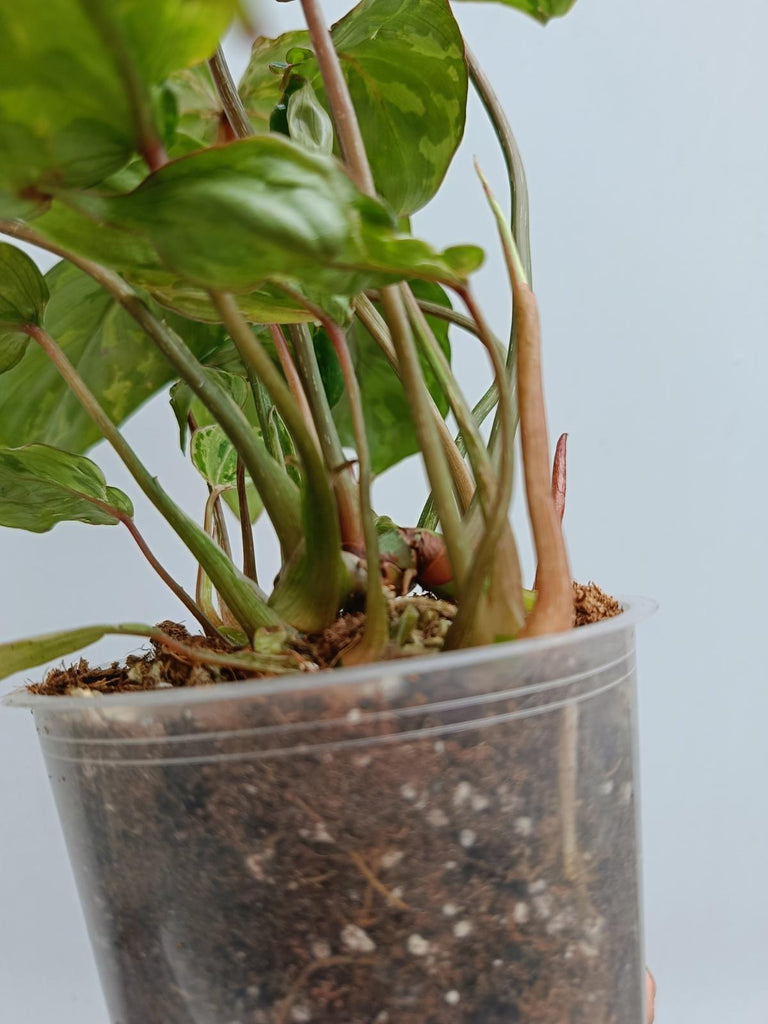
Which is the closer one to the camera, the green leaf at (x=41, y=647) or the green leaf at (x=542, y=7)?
the green leaf at (x=41, y=647)

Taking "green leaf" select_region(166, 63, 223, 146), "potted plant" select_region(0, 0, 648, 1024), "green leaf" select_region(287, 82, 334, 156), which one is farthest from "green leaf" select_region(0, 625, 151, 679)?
"green leaf" select_region(166, 63, 223, 146)

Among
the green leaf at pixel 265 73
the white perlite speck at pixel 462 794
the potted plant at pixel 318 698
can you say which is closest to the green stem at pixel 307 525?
the potted plant at pixel 318 698

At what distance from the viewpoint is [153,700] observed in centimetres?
36

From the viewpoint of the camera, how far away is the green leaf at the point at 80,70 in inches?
10.2

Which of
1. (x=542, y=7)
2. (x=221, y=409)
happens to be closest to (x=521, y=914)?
(x=221, y=409)

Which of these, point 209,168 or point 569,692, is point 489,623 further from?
point 209,168

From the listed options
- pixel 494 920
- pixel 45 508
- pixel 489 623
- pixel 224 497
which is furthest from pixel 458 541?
pixel 224 497

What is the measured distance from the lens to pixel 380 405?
710 mm

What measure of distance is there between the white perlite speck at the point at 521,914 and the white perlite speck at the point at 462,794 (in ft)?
0.15

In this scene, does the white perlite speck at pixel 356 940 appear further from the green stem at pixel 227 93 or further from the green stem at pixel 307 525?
the green stem at pixel 227 93

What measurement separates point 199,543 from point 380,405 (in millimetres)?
288

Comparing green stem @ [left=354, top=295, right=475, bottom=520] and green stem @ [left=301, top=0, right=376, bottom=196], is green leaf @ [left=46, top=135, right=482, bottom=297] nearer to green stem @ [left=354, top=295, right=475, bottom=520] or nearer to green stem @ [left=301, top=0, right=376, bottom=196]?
green stem @ [left=301, top=0, right=376, bottom=196]

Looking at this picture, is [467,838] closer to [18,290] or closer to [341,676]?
[341,676]

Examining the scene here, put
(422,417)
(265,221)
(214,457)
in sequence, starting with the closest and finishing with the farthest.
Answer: (265,221), (422,417), (214,457)
